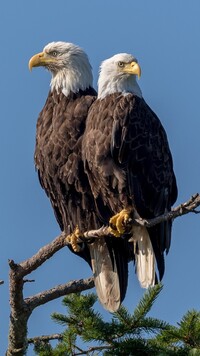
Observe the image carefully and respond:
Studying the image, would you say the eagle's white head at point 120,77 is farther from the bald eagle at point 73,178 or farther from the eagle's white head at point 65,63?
the eagle's white head at point 65,63

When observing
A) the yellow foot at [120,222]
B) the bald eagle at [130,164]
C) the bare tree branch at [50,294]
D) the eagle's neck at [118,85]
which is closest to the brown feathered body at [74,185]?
the bald eagle at [130,164]

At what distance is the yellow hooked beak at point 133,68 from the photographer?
739 centimetres

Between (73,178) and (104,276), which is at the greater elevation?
(73,178)

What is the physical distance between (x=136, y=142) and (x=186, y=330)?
1.72 m

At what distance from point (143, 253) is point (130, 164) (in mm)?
652

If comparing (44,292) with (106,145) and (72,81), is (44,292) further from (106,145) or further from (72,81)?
(72,81)

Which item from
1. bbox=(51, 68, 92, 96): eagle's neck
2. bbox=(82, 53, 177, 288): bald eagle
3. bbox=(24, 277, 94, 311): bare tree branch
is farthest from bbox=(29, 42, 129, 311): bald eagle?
bbox=(24, 277, 94, 311): bare tree branch

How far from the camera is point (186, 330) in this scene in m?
6.05

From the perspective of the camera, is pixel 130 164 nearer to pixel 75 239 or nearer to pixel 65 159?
pixel 65 159

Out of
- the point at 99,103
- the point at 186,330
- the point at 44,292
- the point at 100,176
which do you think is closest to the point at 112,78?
the point at 99,103

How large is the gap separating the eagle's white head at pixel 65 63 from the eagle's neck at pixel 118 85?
0.51 metres

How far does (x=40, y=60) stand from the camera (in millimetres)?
8062

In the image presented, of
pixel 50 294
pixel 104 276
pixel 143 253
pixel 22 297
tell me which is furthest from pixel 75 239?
pixel 22 297

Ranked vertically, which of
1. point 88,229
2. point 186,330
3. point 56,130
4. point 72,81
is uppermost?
point 72,81
